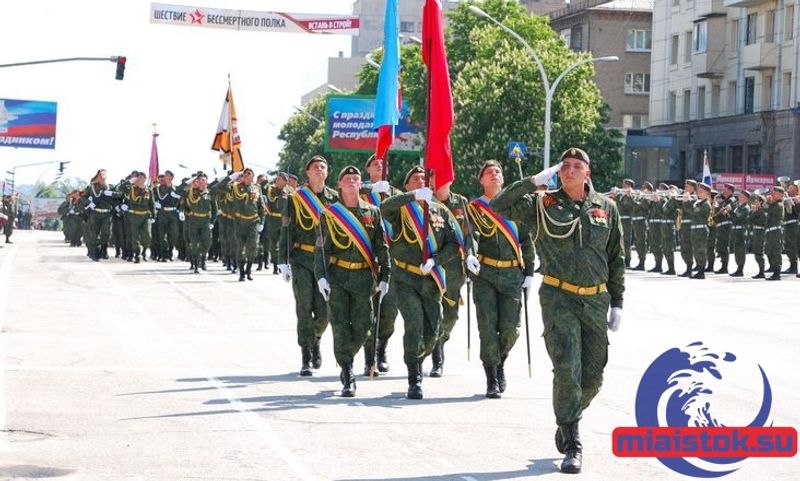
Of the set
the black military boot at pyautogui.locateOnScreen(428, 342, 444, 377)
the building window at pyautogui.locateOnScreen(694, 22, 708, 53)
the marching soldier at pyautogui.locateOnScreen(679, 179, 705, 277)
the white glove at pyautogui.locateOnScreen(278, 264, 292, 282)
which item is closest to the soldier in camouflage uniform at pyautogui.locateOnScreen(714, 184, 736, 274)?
the marching soldier at pyautogui.locateOnScreen(679, 179, 705, 277)

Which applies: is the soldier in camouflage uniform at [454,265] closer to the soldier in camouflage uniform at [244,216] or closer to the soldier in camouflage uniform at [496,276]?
the soldier in camouflage uniform at [496,276]

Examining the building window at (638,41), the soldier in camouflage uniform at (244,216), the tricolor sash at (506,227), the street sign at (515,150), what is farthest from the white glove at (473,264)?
the building window at (638,41)

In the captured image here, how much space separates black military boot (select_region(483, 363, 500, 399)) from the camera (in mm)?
13727

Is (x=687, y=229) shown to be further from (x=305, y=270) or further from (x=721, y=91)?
(x=721, y=91)

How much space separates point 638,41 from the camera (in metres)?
91.9

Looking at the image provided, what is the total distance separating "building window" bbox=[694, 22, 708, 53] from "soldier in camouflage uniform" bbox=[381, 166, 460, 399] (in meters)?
61.3

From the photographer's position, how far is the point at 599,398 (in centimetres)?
1379

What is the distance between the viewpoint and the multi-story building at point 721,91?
65.0 m

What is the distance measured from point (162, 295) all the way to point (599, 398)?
46.3 ft

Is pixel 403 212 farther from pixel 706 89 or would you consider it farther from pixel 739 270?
pixel 706 89

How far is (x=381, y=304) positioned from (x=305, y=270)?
78 centimetres

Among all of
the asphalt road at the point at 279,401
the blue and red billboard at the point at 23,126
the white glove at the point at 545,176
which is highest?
the blue and red billboard at the point at 23,126

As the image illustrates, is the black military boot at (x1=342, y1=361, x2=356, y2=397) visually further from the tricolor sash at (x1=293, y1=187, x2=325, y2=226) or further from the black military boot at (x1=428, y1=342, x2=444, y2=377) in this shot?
the tricolor sash at (x1=293, y1=187, x2=325, y2=226)

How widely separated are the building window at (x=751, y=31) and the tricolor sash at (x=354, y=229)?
188 feet
